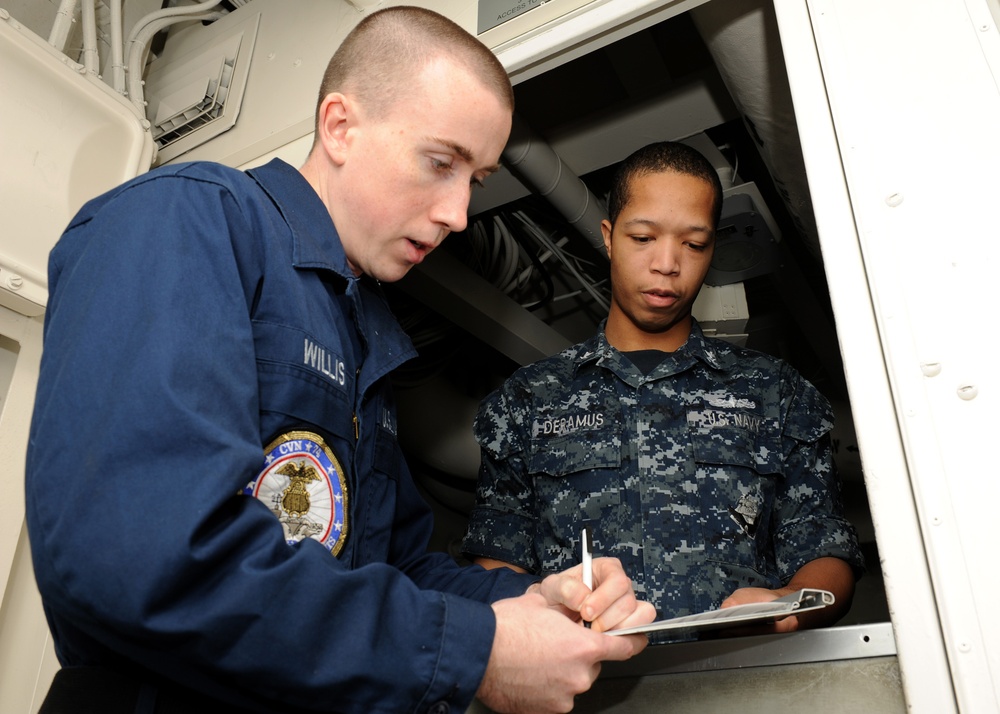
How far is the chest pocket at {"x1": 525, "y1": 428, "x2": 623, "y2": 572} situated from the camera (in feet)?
4.82

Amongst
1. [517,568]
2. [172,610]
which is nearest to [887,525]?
[172,610]

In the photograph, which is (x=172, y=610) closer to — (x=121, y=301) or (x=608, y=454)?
(x=121, y=301)

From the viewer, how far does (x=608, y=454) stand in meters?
1.53

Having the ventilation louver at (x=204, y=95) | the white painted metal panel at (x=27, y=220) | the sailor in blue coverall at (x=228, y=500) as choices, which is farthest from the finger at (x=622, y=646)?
the ventilation louver at (x=204, y=95)

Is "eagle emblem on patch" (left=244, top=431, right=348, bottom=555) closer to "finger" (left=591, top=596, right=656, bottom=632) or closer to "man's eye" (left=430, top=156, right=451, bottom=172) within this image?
"finger" (left=591, top=596, right=656, bottom=632)

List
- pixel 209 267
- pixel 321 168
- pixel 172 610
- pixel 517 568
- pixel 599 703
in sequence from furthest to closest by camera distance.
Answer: pixel 517 568
pixel 321 168
pixel 599 703
pixel 209 267
pixel 172 610

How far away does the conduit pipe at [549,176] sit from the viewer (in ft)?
6.00

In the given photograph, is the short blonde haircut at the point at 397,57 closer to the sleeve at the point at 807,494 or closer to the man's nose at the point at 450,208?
the man's nose at the point at 450,208

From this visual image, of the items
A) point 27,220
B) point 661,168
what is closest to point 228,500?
point 27,220

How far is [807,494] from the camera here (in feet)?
4.77

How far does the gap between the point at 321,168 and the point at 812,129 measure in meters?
0.67

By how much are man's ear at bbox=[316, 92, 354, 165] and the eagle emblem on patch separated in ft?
1.47

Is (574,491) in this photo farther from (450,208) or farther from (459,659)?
(459,659)

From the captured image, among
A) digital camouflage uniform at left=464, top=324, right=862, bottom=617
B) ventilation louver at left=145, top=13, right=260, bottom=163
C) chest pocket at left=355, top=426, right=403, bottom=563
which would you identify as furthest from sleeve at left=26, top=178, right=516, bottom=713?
ventilation louver at left=145, top=13, right=260, bottom=163
